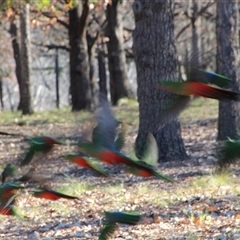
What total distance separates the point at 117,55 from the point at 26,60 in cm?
547

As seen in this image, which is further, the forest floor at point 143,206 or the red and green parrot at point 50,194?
the forest floor at point 143,206

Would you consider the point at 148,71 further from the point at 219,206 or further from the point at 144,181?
the point at 219,206

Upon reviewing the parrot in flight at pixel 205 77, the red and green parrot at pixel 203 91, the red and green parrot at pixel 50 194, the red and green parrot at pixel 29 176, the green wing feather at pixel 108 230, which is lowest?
the green wing feather at pixel 108 230

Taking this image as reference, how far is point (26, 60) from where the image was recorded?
25203 mm

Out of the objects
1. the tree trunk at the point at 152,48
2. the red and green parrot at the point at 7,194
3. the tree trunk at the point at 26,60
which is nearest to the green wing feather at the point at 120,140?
the red and green parrot at the point at 7,194

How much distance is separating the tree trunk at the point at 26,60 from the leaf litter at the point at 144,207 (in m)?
13.6

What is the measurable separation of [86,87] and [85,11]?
3035 millimetres

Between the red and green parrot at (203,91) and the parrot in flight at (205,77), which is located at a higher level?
the parrot in flight at (205,77)

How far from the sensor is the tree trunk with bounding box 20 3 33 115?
24.6 meters

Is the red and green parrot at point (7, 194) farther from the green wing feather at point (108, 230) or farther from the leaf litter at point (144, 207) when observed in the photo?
the leaf litter at point (144, 207)

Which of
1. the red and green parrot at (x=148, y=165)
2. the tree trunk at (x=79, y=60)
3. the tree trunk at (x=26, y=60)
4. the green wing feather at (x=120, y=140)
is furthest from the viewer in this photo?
the tree trunk at (x=79, y=60)

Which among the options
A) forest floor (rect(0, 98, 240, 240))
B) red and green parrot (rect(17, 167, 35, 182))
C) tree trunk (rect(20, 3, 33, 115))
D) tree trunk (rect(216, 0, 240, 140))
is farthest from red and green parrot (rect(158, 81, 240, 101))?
tree trunk (rect(20, 3, 33, 115))

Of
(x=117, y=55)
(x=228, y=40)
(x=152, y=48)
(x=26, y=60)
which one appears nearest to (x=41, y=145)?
(x=152, y=48)

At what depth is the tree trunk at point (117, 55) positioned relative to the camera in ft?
95.5
